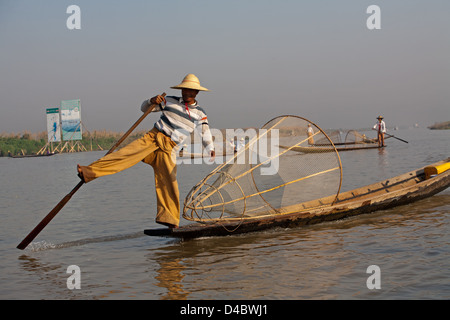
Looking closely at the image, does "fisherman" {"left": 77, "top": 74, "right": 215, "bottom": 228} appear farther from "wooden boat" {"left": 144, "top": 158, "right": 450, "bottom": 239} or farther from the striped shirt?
"wooden boat" {"left": 144, "top": 158, "right": 450, "bottom": 239}

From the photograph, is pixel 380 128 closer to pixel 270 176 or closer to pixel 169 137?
pixel 270 176

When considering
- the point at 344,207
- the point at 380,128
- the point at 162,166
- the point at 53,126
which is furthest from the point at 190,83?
the point at 53,126

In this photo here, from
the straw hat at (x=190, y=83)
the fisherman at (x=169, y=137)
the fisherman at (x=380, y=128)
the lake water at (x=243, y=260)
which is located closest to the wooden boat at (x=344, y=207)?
the lake water at (x=243, y=260)

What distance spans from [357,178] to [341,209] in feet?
19.2

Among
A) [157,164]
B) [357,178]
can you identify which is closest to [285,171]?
[157,164]

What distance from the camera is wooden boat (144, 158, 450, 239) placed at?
5.55 meters

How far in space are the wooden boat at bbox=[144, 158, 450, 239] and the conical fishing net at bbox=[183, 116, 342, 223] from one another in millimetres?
150

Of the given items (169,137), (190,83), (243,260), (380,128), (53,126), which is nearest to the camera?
(243,260)

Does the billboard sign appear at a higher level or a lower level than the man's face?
higher

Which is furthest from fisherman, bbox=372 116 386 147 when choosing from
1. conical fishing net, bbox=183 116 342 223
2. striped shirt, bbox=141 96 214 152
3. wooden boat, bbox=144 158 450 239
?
striped shirt, bbox=141 96 214 152

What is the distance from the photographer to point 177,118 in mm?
5305

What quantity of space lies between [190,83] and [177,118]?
40cm

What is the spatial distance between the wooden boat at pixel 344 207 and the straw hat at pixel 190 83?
1.54 m

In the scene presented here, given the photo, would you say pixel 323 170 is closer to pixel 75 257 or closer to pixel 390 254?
pixel 390 254
